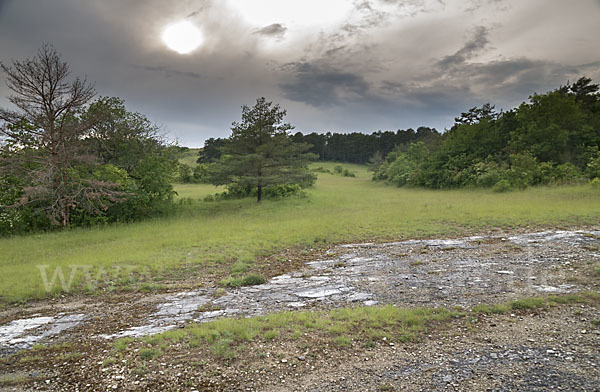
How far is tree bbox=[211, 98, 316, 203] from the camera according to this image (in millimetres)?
22812

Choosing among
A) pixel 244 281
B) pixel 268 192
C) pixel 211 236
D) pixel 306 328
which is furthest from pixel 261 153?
pixel 306 328

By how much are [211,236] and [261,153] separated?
9.98 meters

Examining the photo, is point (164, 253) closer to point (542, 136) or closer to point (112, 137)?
point (112, 137)

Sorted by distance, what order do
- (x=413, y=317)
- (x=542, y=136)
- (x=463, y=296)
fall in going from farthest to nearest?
(x=542, y=136), (x=463, y=296), (x=413, y=317)

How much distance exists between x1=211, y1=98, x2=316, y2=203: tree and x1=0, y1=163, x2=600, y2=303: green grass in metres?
2.58

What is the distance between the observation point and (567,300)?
5.70 meters

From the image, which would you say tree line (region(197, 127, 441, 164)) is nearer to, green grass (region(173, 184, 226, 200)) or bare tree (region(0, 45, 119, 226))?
green grass (region(173, 184, 226, 200))

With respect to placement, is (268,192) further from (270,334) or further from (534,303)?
(534,303)

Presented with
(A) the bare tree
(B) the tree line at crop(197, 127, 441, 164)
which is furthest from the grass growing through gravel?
(B) the tree line at crop(197, 127, 441, 164)

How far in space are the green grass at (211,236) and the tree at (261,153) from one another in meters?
2.58

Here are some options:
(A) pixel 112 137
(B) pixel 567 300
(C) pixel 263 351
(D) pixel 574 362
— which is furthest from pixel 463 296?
(A) pixel 112 137

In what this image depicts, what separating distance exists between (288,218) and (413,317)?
45.0ft

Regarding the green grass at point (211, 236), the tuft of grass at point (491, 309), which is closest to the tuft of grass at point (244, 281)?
the green grass at point (211, 236)

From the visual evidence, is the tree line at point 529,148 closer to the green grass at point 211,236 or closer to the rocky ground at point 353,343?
the green grass at point 211,236
